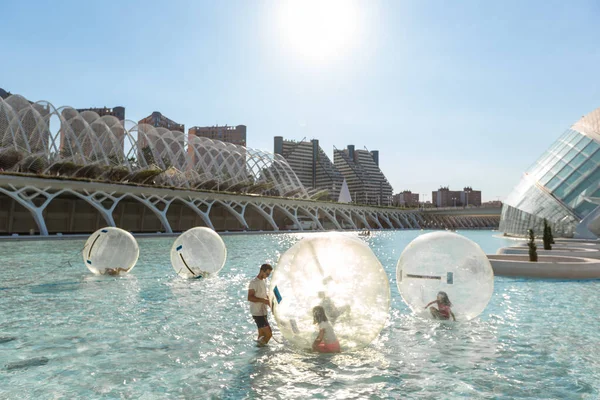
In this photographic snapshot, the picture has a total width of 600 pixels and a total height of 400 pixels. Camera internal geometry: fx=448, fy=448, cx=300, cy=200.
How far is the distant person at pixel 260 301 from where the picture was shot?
6.35 meters

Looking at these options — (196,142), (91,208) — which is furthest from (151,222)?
(196,142)

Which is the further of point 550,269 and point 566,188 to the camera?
point 566,188

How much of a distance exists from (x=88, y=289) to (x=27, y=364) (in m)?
6.58

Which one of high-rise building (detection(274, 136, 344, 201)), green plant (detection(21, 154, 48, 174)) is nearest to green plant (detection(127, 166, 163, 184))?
green plant (detection(21, 154, 48, 174))

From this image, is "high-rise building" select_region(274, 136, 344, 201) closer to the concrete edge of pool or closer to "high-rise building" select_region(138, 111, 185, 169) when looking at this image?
"high-rise building" select_region(138, 111, 185, 169)

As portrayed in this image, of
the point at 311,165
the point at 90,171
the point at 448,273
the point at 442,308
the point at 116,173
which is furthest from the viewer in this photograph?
the point at 311,165

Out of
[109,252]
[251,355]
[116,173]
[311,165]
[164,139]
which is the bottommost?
[251,355]

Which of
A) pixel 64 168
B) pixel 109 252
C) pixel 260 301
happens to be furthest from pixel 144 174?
pixel 260 301

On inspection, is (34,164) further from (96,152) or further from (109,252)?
(109,252)

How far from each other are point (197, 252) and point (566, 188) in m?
40.0

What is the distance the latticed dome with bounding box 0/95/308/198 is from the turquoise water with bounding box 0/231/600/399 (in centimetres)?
4386

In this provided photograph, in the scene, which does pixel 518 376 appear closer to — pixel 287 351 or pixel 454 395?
pixel 454 395

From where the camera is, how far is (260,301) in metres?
6.34

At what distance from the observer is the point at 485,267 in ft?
25.1
